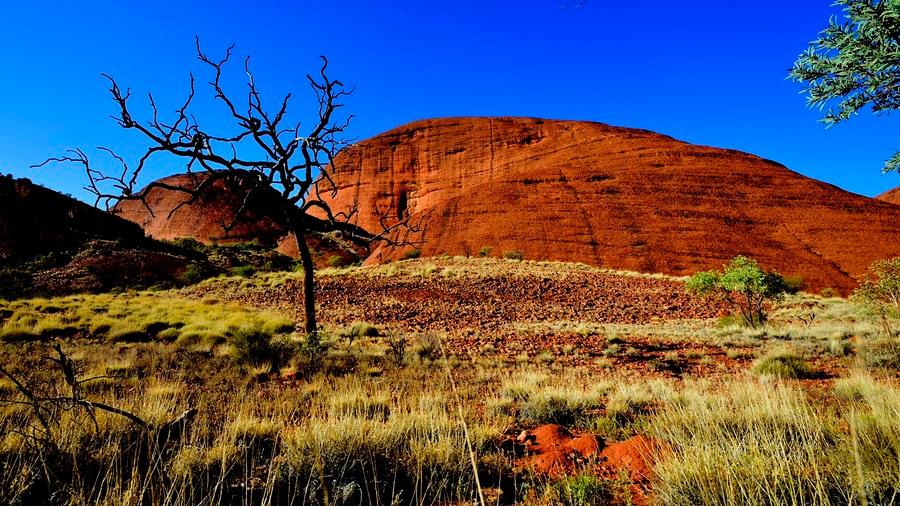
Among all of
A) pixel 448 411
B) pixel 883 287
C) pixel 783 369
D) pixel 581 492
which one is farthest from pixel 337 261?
pixel 581 492

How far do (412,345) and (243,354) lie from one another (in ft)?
12.1

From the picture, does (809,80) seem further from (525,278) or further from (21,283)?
(21,283)

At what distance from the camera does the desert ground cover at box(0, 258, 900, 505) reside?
248cm

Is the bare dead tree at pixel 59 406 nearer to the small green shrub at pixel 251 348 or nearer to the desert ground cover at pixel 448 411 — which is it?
the desert ground cover at pixel 448 411

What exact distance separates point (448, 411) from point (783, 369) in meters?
5.61

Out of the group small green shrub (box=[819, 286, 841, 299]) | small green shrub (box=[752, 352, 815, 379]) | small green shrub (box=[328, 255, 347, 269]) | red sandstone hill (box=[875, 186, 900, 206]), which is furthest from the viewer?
red sandstone hill (box=[875, 186, 900, 206])

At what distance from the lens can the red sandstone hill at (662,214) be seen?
3897 cm

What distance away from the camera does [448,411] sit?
179 inches

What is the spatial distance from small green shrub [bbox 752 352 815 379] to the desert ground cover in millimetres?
40

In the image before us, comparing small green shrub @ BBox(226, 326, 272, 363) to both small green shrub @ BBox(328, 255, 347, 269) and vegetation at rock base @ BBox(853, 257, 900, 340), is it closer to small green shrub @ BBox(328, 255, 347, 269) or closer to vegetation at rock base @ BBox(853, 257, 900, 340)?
vegetation at rock base @ BBox(853, 257, 900, 340)

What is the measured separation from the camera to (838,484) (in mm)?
2281

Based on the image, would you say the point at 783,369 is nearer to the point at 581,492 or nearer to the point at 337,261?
the point at 581,492

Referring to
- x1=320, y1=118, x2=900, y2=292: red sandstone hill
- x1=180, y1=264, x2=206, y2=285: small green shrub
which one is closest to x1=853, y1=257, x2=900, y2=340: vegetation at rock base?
x1=320, y1=118, x2=900, y2=292: red sandstone hill

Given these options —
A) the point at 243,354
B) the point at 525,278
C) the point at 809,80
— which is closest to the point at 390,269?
the point at 525,278
